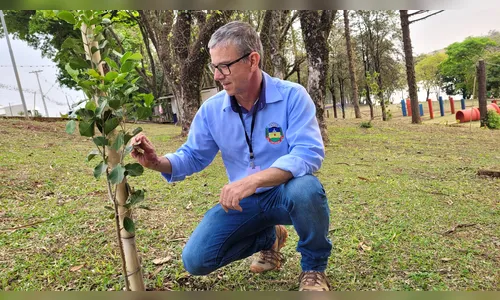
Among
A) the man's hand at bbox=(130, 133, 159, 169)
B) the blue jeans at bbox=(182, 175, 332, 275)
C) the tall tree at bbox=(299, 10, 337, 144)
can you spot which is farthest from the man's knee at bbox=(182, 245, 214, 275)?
the tall tree at bbox=(299, 10, 337, 144)

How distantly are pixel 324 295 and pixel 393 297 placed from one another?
166mm

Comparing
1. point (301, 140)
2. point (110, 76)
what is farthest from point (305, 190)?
point (110, 76)

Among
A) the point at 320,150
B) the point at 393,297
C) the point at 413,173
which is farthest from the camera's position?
the point at 413,173

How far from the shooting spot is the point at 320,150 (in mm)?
1189

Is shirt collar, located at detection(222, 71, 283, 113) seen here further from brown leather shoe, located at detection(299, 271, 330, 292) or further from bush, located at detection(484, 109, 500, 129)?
bush, located at detection(484, 109, 500, 129)

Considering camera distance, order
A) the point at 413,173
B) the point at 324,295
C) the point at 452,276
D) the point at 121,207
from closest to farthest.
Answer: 1. the point at 324,295
2. the point at 121,207
3. the point at 452,276
4. the point at 413,173

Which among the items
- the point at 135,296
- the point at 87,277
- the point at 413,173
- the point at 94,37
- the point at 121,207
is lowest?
the point at 413,173

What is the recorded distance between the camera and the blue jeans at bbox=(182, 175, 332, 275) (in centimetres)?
117

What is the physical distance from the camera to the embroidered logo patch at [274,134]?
4.08ft

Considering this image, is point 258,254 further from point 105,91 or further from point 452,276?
point 105,91

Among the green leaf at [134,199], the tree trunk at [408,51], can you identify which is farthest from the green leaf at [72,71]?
the tree trunk at [408,51]

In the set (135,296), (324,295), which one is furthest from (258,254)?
(135,296)

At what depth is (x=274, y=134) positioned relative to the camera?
1.25 meters

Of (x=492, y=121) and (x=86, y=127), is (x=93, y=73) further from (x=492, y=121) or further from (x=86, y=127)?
(x=492, y=121)
